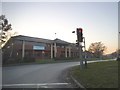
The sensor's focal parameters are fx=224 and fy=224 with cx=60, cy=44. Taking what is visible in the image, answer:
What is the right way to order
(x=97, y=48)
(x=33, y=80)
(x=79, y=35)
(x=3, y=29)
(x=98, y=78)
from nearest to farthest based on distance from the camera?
(x=98, y=78) → (x=33, y=80) → (x=79, y=35) → (x=3, y=29) → (x=97, y=48)

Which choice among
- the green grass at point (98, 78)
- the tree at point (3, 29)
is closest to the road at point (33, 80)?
the green grass at point (98, 78)

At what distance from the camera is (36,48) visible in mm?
70000

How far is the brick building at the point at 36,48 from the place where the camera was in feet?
195

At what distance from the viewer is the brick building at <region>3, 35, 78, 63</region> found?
195 ft

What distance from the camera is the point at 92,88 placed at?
11.0m

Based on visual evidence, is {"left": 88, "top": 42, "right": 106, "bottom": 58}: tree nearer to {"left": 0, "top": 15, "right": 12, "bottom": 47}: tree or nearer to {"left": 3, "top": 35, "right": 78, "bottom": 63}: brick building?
{"left": 3, "top": 35, "right": 78, "bottom": 63}: brick building

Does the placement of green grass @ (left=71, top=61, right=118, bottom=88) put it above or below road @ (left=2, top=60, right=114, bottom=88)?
above

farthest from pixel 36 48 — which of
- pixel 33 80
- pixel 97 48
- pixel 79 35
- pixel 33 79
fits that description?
pixel 97 48

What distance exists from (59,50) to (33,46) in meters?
15.6

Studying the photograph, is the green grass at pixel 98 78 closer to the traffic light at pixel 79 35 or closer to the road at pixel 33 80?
the road at pixel 33 80

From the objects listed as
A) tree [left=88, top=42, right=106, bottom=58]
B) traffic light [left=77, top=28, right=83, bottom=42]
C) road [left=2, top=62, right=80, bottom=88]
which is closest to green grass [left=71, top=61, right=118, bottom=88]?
road [left=2, top=62, right=80, bottom=88]

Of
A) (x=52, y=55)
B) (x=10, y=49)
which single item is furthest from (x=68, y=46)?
(x=10, y=49)

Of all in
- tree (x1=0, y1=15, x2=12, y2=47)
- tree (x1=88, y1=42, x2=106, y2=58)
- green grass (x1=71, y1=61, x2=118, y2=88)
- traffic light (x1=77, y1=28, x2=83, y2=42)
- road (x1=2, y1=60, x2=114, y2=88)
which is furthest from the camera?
tree (x1=88, y1=42, x2=106, y2=58)

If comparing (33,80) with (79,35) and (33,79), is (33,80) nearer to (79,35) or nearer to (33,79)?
(33,79)
